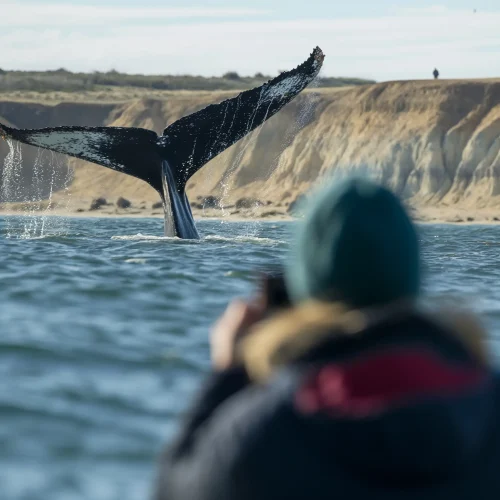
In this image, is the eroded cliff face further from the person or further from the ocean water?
the person

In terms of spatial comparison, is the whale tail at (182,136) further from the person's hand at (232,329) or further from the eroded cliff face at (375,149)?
the eroded cliff face at (375,149)

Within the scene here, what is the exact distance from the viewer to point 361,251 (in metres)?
2.12

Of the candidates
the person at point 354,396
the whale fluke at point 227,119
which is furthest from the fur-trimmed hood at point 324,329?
the whale fluke at point 227,119

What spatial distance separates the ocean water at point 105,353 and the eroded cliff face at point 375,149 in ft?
151

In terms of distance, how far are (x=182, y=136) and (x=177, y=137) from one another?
0.09 meters

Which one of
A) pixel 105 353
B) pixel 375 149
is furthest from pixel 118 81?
pixel 105 353

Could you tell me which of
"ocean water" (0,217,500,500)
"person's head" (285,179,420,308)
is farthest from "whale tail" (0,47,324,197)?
"person's head" (285,179,420,308)

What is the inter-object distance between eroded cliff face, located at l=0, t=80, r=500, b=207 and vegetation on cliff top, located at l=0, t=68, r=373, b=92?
1006 inches

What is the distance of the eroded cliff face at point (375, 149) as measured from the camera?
205 ft

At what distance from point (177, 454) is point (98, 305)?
8.38 meters

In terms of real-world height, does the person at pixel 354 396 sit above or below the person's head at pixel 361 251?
below

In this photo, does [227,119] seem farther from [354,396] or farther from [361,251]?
[354,396]

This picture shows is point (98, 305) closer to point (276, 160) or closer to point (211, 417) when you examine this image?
point (211, 417)

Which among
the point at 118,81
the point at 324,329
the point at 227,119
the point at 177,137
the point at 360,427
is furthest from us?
the point at 118,81
